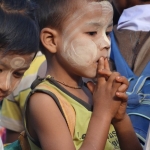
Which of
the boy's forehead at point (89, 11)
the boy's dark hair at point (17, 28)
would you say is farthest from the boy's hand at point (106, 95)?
the boy's dark hair at point (17, 28)

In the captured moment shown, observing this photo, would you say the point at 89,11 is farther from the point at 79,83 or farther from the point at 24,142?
the point at 24,142

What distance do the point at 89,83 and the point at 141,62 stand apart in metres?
0.52

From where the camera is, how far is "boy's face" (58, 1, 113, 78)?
2729 millimetres

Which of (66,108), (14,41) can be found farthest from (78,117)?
(14,41)

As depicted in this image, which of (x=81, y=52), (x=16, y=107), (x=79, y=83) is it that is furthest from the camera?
(x=16, y=107)

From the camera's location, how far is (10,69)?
2.47m

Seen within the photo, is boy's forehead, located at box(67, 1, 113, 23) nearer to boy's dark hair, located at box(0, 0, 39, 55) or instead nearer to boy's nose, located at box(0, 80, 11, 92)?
boy's dark hair, located at box(0, 0, 39, 55)

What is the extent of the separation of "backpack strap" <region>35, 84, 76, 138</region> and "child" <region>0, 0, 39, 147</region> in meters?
0.17

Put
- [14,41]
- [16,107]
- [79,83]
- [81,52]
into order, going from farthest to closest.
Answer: [16,107] < [79,83] < [81,52] < [14,41]

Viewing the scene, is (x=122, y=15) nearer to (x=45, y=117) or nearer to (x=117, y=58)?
(x=117, y=58)

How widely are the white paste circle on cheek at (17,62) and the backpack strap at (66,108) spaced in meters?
Answer: 0.18

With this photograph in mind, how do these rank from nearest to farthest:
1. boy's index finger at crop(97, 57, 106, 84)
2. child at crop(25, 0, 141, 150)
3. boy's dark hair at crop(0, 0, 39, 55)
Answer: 1. boy's dark hair at crop(0, 0, 39, 55)
2. child at crop(25, 0, 141, 150)
3. boy's index finger at crop(97, 57, 106, 84)

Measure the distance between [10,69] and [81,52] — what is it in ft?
1.43

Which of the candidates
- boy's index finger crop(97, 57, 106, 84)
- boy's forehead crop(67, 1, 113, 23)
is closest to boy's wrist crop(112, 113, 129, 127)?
boy's index finger crop(97, 57, 106, 84)
